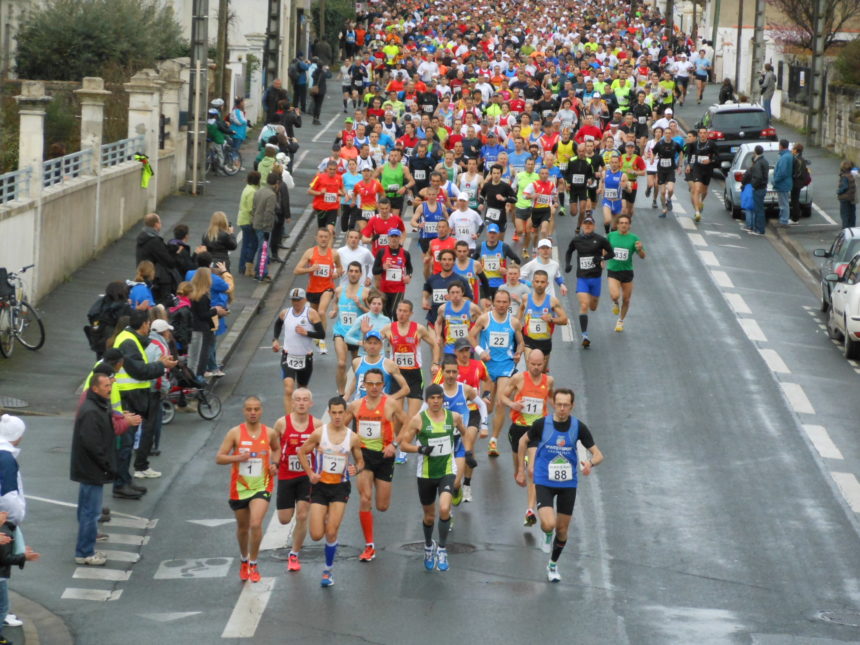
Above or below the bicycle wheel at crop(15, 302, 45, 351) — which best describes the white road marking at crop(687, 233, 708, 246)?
above

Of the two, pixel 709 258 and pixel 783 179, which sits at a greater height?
pixel 783 179

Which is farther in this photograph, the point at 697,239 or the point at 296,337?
the point at 697,239

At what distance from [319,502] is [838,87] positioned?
33.8 meters

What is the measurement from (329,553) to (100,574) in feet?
6.32

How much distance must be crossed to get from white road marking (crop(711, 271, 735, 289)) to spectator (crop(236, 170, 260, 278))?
7423 millimetres

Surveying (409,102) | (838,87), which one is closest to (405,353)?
(409,102)

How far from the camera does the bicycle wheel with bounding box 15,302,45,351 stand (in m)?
21.1

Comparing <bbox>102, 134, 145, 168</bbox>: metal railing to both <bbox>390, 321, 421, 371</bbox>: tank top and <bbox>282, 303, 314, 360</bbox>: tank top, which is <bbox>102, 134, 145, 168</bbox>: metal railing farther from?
<bbox>390, 321, 421, 371</bbox>: tank top

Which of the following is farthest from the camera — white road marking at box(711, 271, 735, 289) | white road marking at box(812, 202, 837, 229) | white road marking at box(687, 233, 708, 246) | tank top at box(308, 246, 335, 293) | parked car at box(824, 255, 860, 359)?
white road marking at box(812, 202, 837, 229)

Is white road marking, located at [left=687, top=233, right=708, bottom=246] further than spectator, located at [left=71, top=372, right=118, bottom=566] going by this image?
Yes

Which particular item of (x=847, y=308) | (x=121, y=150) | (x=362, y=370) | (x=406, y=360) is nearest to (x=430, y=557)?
(x=362, y=370)

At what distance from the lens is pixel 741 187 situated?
3378cm

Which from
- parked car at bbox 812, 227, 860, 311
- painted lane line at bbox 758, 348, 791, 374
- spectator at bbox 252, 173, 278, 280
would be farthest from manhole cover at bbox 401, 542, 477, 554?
spectator at bbox 252, 173, 278, 280

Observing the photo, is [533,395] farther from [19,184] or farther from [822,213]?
[822,213]
